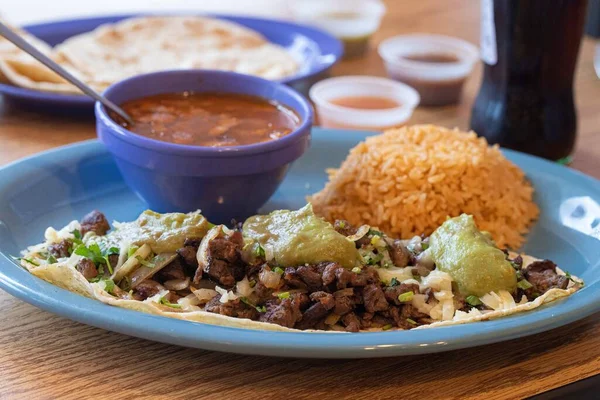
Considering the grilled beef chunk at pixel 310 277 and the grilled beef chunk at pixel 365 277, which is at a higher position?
the grilled beef chunk at pixel 310 277

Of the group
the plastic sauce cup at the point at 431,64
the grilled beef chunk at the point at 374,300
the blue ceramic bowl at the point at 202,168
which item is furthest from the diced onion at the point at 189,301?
the plastic sauce cup at the point at 431,64

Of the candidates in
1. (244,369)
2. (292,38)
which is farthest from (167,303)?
(292,38)

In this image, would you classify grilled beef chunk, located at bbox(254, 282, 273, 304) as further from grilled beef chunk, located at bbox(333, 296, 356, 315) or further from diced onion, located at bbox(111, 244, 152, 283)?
diced onion, located at bbox(111, 244, 152, 283)

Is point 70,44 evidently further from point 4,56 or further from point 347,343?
point 347,343

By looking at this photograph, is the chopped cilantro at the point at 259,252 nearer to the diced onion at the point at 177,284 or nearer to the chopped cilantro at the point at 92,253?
the diced onion at the point at 177,284

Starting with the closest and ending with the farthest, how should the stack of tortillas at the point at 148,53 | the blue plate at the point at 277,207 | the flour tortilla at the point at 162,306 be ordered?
the blue plate at the point at 277,207 < the flour tortilla at the point at 162,306 < the stack of tortillas at the point at 148,53

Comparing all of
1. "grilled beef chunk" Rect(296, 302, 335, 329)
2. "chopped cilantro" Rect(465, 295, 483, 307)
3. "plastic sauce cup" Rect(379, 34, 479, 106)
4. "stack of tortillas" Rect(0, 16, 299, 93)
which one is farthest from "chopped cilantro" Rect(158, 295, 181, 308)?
"plastic sauce cup" Rect(379, 34, 479, 106)
